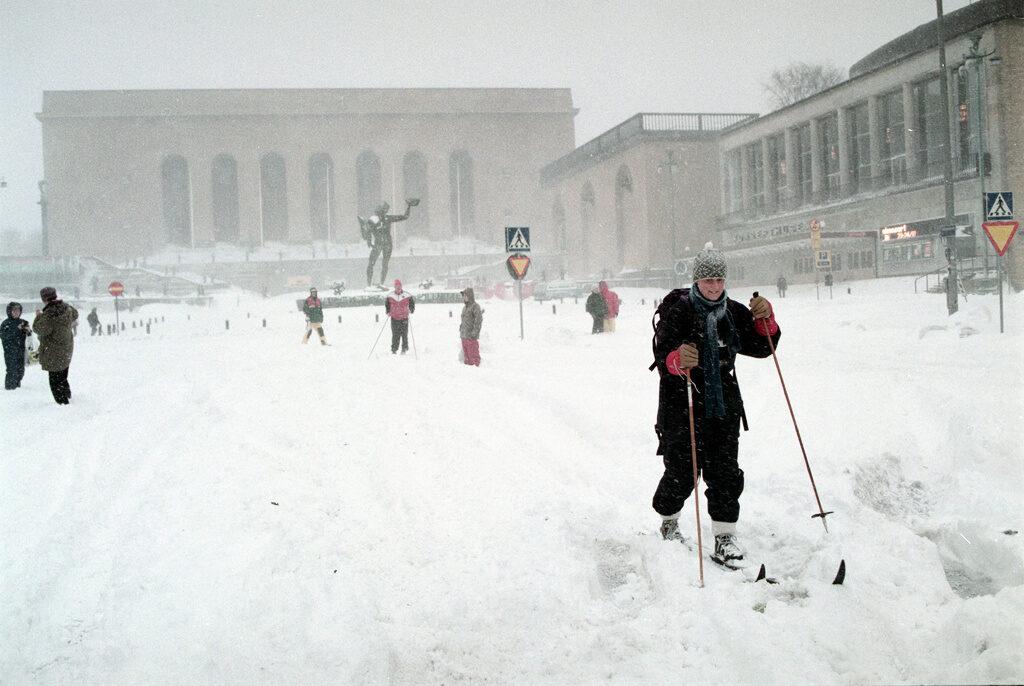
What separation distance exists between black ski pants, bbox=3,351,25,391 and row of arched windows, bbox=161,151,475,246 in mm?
56021

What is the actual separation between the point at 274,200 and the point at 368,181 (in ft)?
28.3

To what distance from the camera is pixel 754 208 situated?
136 feet

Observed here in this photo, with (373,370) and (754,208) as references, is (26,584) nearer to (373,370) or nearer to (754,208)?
(373,370)

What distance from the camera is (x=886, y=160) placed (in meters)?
33.2

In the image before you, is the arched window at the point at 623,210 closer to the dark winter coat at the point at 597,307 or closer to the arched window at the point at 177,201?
the dark winter coat at the point at 597,307

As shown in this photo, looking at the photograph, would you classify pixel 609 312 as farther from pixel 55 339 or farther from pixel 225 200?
pixel 225 200

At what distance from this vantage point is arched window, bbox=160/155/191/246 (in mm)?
64688

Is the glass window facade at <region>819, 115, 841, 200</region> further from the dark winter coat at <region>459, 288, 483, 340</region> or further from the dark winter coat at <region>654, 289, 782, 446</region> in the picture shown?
the dark winter coat at <region>654, 289, 782, 446</region>

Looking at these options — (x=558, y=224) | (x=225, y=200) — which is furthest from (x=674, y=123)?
(x=225, y=200)

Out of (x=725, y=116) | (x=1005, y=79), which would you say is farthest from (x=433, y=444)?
(x=725, y=116)

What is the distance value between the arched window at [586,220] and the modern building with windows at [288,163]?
35.4ft

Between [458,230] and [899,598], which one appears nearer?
[899,598]

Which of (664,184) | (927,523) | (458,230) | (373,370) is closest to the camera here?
(927,523)

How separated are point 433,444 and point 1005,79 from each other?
27970 millimetres
